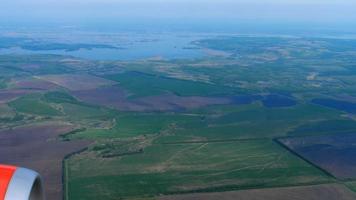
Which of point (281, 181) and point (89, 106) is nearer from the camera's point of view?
point (281, 181)

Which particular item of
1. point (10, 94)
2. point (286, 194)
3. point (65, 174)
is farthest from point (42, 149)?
point (10, 94)

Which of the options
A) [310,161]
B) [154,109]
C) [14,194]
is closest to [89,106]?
[154,109]

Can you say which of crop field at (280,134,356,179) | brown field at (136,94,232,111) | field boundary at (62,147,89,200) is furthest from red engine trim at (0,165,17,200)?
brown field at (136,94,232,111)

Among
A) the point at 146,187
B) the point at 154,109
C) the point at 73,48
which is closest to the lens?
the point at 146,187

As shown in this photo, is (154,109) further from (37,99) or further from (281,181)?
(281,181)

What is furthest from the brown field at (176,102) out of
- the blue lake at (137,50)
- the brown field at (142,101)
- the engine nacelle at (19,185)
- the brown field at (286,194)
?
the engine nacelle at (19,185)

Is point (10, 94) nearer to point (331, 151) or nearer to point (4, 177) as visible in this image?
point (331, 151)

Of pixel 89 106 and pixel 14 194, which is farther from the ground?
pixel 14 194

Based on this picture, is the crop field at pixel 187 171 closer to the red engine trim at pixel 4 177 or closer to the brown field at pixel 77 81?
the red engine trim at pixel 4 177
